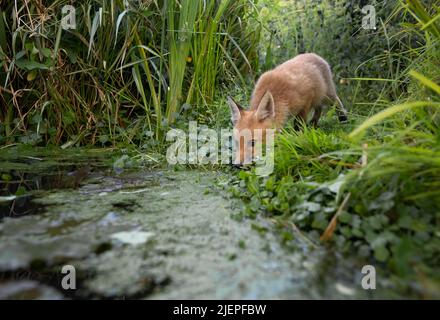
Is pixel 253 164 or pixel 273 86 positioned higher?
pixel 273 86

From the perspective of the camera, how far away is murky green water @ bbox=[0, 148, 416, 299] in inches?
56.2

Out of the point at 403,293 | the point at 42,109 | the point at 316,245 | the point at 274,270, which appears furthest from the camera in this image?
the point at 42,109

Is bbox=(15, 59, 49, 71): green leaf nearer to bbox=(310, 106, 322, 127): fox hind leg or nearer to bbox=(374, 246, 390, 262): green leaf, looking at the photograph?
bbox=(310, 106, 322, 127): fox hind leg

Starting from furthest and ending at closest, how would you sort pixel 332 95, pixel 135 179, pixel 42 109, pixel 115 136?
1. pixel 332 95
2. pixel 115 136
3. pixel 42 109
4. pixel 135 179

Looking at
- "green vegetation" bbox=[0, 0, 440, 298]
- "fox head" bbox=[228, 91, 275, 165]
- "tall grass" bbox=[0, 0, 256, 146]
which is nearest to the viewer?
"green vegetation" bbox=[0, 0, 440, 298]

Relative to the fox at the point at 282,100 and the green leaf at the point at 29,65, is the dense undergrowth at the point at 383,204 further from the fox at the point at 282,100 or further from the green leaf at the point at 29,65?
the green leaf at the point at 29,65

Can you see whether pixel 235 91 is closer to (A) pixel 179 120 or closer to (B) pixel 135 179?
(A) pixel 179 120

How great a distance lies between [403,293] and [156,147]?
3.17 m

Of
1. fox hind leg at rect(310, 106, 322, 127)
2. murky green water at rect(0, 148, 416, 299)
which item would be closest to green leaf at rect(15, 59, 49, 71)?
murky green water at rect(0, 148, 416, 299)

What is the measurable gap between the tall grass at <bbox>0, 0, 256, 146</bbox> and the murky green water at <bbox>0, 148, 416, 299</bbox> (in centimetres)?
182

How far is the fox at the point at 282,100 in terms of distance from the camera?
3.74m

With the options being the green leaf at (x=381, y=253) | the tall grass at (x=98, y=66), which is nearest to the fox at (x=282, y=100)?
the tall grass at (x=98, y=66)

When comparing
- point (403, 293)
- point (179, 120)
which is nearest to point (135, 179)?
point (179, 120)
